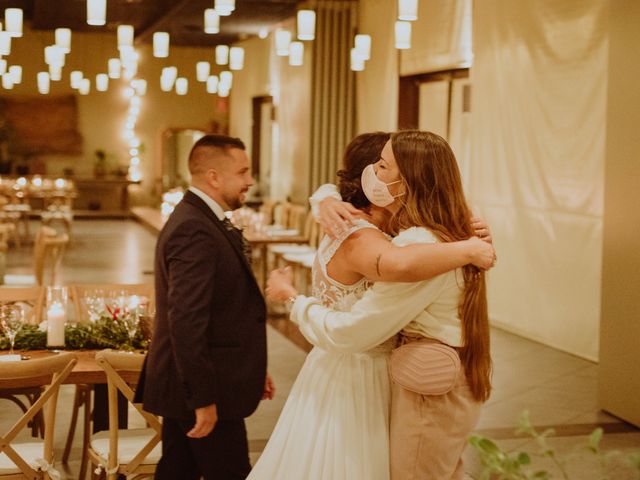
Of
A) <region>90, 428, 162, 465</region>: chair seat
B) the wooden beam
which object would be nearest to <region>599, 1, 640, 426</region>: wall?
<region>90, 428, 162, 465</region>: chair seat

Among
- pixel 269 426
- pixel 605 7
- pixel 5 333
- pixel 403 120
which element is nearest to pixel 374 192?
pixel 5 333

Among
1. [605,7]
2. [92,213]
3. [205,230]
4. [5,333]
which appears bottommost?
[92,213]

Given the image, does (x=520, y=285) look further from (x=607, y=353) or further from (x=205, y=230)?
(x=205, y=230)

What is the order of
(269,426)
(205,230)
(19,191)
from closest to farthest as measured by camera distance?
(205,230) → (269,426) → (19,191)

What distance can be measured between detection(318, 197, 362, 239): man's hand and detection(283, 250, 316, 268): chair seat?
7.41 meters

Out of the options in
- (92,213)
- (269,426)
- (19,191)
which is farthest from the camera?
(92,213)

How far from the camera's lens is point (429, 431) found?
2.76 m

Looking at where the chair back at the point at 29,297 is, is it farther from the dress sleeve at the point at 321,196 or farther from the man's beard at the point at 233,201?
the dress sleeve at the point at 321,196

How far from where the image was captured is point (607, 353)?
→ 19.1 feet

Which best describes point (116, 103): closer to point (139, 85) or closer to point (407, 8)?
point (139, 85)

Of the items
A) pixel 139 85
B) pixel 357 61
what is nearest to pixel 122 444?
pixel 357 61

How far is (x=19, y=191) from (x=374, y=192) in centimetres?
1629

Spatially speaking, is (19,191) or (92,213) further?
(92,213)

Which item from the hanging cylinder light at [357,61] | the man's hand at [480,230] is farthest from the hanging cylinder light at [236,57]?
the man's hand at [480,230]
